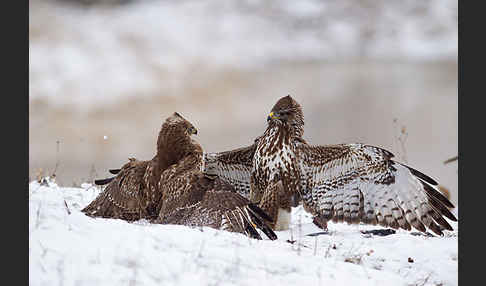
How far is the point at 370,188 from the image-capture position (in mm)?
6852

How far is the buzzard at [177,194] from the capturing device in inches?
196

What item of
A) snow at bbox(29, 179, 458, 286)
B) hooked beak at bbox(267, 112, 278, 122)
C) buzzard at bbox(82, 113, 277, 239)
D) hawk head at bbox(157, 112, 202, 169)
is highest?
hooked beak at bbox(267, 112, 278, 122)

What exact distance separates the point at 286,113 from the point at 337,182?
1194 millimetres

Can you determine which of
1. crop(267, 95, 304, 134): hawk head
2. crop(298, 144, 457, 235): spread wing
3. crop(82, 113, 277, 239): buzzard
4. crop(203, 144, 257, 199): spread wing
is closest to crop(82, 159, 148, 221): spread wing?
crop(82, 113, 277, 239): buzzard

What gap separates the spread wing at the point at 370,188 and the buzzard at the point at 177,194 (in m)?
1.79

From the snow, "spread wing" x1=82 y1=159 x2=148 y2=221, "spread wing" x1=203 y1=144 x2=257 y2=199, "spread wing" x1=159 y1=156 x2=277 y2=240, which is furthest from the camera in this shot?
"spread wing" x1=203 y1=144 x2=257 y2=199

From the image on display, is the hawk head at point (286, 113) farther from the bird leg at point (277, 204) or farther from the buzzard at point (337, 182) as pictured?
the bird leg at point (277, 204)

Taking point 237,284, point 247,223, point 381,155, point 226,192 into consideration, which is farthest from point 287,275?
point 381,155

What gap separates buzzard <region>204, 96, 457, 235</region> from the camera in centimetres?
666

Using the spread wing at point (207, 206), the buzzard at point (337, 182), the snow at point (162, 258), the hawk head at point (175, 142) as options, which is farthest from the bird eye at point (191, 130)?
the snow at point (162, 258)

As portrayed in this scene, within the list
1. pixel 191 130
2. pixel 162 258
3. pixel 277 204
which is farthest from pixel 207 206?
pixel 277 204

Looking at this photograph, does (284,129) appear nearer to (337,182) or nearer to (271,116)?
(271,116)

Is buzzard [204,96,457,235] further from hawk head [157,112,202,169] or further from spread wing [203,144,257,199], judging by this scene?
hawk head [157,112,202,169]

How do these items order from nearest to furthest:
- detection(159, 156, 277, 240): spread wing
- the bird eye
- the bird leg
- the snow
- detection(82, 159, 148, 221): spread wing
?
the snow < detection(159, 156, 277, 240): spread wing < detection(82, 159, 148, 221): spread wing < the bird eye < the bird leg
